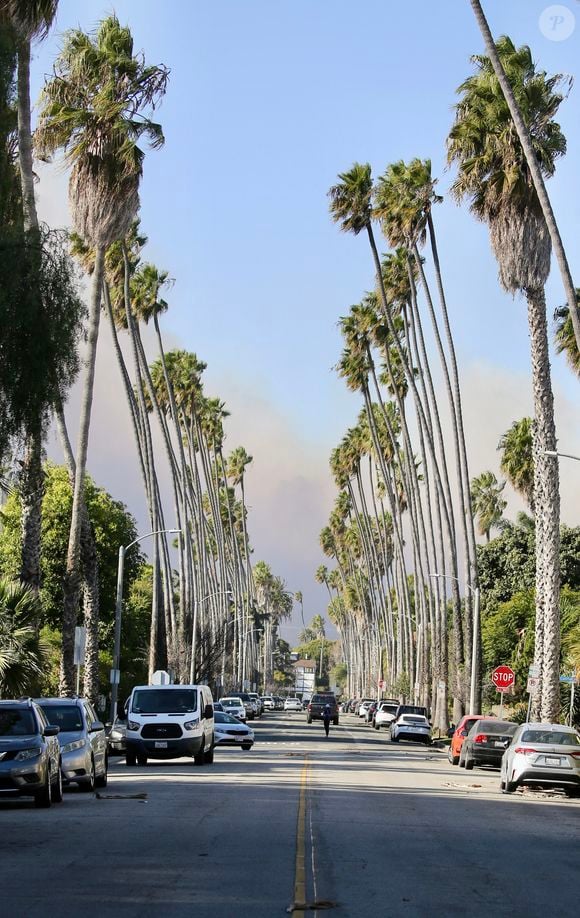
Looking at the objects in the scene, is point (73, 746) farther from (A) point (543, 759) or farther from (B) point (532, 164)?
(B) point (532, 164)

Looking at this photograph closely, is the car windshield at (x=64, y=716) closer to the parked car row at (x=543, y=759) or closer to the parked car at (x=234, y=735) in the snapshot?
the parked car row at (x=543, y=759)

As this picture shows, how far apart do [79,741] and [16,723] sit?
339cm

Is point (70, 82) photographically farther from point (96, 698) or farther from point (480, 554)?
point (480, 554)

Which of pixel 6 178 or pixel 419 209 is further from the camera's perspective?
pixel 419 209

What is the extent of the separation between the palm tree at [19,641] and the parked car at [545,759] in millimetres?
10911

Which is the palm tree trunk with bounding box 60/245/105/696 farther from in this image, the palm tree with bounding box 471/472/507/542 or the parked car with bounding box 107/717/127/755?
the palm tree with bounding box 471/472/507/542

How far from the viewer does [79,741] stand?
2364 centimetres

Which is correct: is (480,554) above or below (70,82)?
below

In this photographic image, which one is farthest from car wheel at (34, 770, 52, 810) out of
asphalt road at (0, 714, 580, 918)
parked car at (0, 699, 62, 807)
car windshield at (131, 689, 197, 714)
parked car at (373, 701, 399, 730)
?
parked car at (373, 701, 399, 730)

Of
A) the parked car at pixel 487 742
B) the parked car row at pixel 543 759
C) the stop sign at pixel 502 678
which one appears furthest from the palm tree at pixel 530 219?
the stop sign at pixel 502 678

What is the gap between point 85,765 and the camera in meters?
23.6

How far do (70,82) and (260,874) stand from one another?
3106cm

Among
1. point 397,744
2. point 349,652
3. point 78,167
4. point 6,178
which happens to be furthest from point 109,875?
point 349,652

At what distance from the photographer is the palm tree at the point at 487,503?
94000mm
